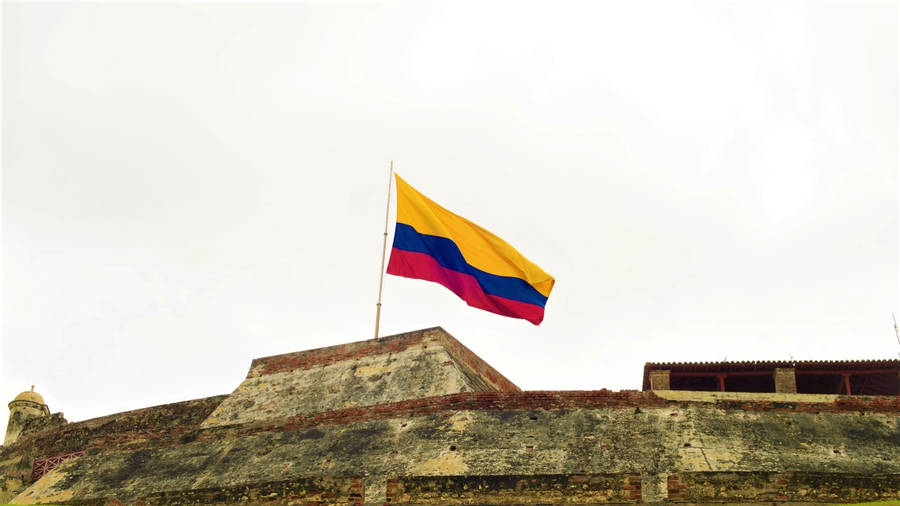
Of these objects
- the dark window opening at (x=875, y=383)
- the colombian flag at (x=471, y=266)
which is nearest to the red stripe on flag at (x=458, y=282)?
the colombian flag at (x=471, y=266)

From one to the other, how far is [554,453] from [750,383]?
6.58 metres

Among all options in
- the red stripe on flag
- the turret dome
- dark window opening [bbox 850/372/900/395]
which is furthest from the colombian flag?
the turret dome

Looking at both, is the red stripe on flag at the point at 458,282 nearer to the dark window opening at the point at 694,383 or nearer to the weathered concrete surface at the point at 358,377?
the weathered concrete surface at the point at 358,377

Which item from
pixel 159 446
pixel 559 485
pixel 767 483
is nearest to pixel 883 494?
pixel 767 483

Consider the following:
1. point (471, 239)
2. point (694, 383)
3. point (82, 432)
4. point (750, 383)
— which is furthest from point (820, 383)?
point (82, 432)

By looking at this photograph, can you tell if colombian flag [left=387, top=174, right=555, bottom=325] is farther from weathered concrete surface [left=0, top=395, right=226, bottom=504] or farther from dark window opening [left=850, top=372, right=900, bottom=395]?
dark window opening [left=850, top=372, right=900, bottom=395]

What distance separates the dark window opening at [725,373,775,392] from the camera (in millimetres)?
16969

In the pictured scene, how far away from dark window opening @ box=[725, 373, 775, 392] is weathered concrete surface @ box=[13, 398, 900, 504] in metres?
3.74

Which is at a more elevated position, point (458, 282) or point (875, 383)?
point (458, 282)

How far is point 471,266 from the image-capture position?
16.5m

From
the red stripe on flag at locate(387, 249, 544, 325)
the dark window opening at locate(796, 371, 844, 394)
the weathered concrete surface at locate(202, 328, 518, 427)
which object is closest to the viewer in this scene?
the weathered concrete surface at locate(202, 328, 518, 427)

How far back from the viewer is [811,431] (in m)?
12.9

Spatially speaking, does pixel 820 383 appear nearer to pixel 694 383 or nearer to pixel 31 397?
pixel 694 383

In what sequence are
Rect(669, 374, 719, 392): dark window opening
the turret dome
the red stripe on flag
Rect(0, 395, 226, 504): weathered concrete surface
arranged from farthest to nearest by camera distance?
the turret dome → Rect(0, 395, 226, 504): weathered concrete surface → Rect(669, 374, 719, 392): dark window opening → the red stripe on flag
